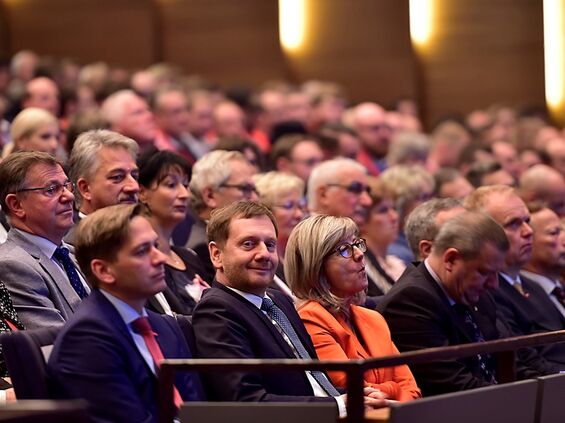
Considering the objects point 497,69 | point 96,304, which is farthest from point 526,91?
point 96,304

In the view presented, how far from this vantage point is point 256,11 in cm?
1266

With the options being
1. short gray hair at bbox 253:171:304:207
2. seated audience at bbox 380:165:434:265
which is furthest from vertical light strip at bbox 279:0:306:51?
short gray hair at bbox 253:171:304:207

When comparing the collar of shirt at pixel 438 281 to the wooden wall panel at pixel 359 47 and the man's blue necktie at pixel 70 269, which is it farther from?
the wooden wall panel at pixel 359 47

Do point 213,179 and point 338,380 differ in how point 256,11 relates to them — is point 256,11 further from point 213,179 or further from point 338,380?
point 338,380

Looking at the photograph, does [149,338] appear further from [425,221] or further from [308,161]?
[308,161]

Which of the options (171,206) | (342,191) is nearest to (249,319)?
(171,206)

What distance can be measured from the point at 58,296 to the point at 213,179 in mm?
1616

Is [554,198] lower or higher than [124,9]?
lower

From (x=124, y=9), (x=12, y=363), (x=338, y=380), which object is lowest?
(x=338, y=380)

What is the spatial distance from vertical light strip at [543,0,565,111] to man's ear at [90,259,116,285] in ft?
32.9

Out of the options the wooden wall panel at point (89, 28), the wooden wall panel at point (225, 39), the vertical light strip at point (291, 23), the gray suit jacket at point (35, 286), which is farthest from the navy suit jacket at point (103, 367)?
the vertical light strip at point (291, 23)

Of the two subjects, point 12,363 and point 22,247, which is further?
point 22,247

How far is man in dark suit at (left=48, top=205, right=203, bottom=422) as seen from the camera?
3.50m

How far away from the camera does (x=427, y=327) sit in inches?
188
